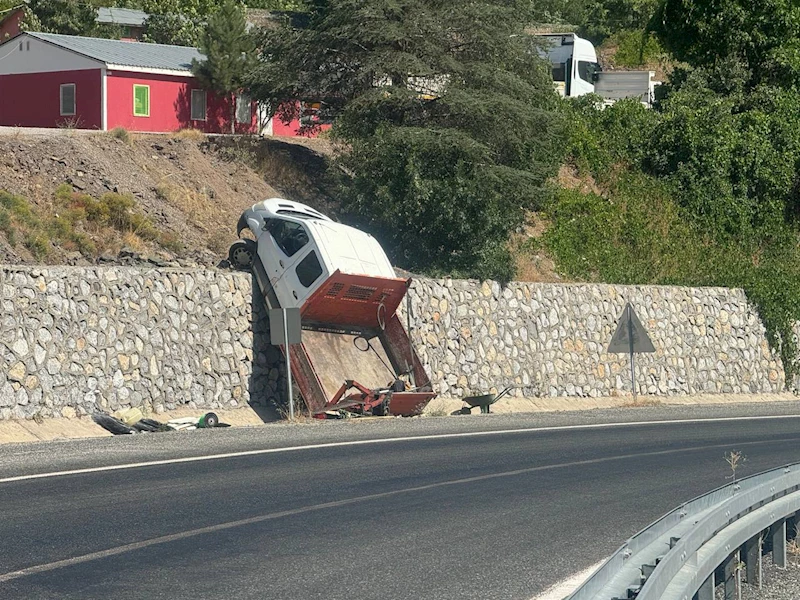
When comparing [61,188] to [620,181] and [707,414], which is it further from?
[620,181]

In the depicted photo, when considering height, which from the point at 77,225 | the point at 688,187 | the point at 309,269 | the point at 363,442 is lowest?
the point at 363,442

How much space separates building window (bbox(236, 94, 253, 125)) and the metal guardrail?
1422 inches

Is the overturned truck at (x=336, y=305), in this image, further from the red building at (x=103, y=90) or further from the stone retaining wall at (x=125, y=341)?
the red building at (x=103, y=90)

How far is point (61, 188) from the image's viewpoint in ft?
96.6

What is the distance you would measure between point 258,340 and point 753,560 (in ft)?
52.0

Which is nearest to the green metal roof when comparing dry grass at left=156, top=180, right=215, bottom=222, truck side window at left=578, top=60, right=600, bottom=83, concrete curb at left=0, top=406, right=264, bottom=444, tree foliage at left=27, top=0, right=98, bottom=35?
dry grass at left=156, top=180, right=215, bottom=222

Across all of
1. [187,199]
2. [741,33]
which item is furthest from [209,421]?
[741,33]

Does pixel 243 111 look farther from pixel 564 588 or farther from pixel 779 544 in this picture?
pixel 564 588

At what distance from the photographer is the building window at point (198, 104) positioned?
4334 centimetres

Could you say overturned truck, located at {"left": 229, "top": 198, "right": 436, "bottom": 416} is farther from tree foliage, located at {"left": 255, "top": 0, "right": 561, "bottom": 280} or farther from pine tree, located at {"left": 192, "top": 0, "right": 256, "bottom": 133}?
pine tree, located at {"left": 192, "top": 0, "right": 256, "bottom": 133}

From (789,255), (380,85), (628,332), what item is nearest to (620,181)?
(789,255)

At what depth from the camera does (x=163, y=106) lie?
42938 millimetres

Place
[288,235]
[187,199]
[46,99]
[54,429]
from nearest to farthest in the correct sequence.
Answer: [54,429] < [288,235] < [187,199] < [46,99]

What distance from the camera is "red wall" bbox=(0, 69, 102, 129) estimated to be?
137 feet
